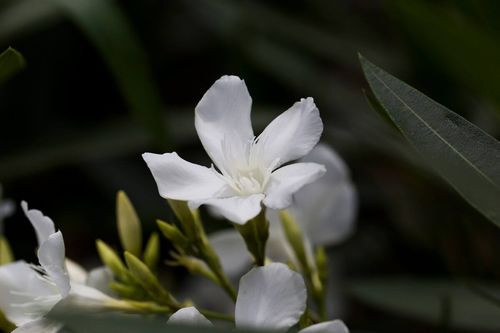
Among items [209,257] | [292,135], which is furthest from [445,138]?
[209,257]

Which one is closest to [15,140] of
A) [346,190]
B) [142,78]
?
[142,78]

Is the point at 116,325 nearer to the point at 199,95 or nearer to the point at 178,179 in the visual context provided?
the point at 178,179

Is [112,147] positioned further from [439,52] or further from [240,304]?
[240,304]

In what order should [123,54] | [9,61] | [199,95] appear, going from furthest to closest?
[199,95], [123,54], [9,61]

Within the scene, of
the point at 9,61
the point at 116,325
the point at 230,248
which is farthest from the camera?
the point at 230,248

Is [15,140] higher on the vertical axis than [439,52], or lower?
higher

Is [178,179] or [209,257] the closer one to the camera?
[178,179]

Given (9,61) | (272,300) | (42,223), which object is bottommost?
(272,300)
